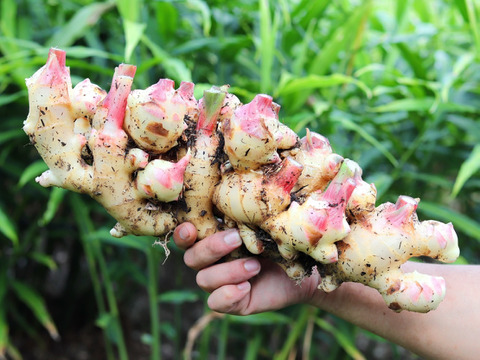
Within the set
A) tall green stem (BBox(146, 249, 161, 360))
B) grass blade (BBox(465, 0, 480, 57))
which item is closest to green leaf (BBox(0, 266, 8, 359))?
tall green stem (BBox(146, 249, 161, 360))

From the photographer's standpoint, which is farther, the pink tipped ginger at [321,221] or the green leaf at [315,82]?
the green leaf at [315,82]

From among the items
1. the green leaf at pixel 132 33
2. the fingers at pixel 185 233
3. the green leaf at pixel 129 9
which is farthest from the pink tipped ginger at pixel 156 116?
the green leaf at pixel 129 9

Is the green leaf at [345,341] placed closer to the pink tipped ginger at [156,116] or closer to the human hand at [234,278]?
the human hand at [234,278]

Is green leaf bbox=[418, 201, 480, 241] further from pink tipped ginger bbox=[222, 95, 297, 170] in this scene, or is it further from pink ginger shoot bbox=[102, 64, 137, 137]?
pink ginger shoot bbox=[102, 64, 137, 137]

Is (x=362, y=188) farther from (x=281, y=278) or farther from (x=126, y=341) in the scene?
(x=126, y=341)

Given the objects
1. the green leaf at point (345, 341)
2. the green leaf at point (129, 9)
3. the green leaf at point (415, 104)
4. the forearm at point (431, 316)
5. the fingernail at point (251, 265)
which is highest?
the green leaf at point (129, 9)

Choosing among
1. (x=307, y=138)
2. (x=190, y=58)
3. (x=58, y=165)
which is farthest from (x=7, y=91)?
(x=307, y=138)

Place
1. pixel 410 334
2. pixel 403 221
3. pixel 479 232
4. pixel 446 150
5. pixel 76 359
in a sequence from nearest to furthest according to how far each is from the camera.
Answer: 1. pixel 403 221
2. pixel 410 334
3. pixel 479 232
4. pixel 446 150
5. pixel 76 359

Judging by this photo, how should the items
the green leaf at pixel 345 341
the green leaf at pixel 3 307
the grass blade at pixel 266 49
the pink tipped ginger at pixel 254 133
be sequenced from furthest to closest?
1. the green leaf at pixel 3 307
2. the green leaf at pixel 345 341
3. the grass blade at pixel 266 49
4. the pink tipped ginger at pixel 254 133
